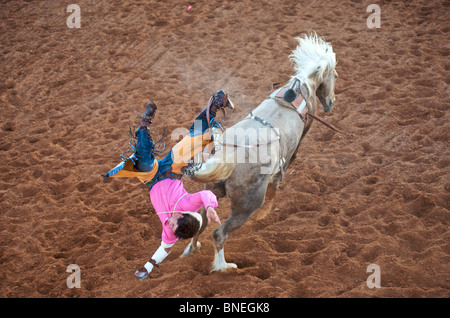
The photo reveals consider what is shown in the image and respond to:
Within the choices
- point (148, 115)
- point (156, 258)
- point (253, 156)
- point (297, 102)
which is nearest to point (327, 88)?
point (297, 102)

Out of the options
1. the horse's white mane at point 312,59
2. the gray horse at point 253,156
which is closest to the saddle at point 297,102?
the gray horse at point 253,156

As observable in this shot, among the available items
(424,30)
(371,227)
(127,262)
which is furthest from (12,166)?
(424,30)

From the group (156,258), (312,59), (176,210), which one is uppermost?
(312,59)

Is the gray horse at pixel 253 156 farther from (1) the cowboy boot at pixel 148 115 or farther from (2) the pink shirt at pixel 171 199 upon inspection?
(1) the cowboy boot at pixel 148 115

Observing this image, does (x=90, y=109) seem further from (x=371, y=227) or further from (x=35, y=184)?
(x=371, y=227)

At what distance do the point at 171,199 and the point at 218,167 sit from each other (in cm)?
52

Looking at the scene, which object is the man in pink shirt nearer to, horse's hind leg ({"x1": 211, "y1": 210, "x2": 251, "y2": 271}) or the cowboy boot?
horse's hind leg ({"x1": 211, "y1": 210, "x2": 251, "y2": 271})

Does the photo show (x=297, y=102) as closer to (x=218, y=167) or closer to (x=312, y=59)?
(x=312, y=59)

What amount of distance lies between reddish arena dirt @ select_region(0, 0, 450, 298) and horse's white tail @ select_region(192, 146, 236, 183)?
1.02 metres

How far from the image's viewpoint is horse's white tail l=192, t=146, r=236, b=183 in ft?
11.8

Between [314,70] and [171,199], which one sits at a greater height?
[314,70]

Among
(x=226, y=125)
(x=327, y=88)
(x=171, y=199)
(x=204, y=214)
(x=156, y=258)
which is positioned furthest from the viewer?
(x=226, y=125)

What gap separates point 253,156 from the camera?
12.6 ft

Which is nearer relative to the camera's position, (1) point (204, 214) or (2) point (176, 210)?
(2) point (176, 210)
